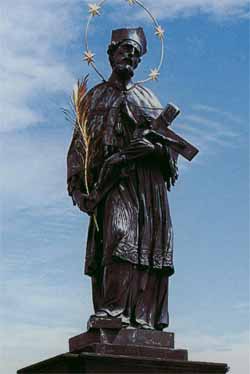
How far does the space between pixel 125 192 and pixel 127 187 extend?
0.07m

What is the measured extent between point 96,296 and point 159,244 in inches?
34.6

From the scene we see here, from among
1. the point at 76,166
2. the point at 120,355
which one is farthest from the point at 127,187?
the point at 120,355

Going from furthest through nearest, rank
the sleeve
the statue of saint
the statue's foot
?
the sleeve < the statue of saint < the statue's foot

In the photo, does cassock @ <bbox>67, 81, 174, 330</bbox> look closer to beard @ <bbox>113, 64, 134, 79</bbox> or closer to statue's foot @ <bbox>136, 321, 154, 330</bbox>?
statue's foot @ <bbox>136, 321, 154, 330</bbox>

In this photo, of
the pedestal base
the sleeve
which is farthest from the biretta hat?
the pedestal base

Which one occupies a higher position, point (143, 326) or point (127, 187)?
point (127, 187)

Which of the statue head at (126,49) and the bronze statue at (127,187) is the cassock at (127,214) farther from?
the statue head at (126,49)

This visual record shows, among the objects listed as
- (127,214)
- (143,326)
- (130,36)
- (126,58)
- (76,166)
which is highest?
(130,36)

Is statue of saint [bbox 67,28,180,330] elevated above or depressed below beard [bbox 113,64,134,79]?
below

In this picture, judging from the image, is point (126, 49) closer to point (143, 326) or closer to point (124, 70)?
point (124, 70)

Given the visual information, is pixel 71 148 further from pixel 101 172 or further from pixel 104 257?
pixel 104 257

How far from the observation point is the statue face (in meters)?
10.4

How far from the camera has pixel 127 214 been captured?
9867mm

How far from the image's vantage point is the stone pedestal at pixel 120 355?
8805mm
